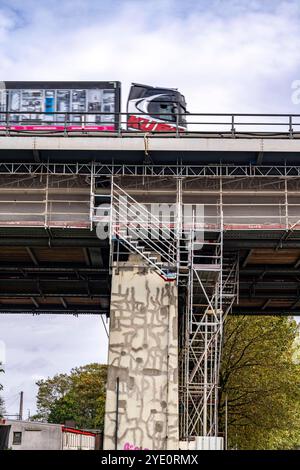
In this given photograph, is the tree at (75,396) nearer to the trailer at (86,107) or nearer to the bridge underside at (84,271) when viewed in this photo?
the bridge underside at (84,271)

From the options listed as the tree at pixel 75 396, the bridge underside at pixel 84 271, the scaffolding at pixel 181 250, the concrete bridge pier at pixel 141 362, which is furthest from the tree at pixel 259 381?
the tree at pixel 75 396

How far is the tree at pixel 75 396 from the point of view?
303ft

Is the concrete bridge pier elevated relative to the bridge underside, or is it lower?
lower

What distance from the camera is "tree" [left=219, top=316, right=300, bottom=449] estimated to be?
4447 centimetres

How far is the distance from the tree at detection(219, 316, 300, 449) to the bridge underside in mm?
5978

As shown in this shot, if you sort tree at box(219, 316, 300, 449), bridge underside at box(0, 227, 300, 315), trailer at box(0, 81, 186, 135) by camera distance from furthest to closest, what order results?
tree at box(219, 316, 300, 449) → trailer at box(0, 81, 186, 135) → bridge underside at box(0, 227, 300, 315)

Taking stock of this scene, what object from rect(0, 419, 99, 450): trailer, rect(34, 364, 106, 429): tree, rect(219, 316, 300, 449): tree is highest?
rect(34, 364, 106, 429): tree

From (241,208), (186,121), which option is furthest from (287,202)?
(186,121)

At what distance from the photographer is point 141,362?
89.6 feet

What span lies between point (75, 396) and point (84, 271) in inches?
2650

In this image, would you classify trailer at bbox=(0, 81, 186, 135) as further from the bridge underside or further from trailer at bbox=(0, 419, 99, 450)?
trailer at bbox=(0, 419, 99, 450)

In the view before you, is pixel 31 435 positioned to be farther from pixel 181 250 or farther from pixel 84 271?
pixel 181 250

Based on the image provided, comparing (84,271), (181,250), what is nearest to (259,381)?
(84,271)

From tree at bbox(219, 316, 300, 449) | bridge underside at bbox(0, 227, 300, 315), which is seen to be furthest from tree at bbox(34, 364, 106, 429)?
bridge underside at bbox(0, 227, 300, 315)
